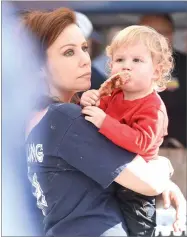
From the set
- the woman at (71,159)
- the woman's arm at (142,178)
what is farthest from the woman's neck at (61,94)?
the woman's arm at (142,178)

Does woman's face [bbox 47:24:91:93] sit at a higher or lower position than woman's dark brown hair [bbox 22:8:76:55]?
lower

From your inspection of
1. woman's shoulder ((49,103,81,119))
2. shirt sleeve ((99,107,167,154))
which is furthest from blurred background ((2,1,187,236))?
shirt sleeve ((99,107,167,154))

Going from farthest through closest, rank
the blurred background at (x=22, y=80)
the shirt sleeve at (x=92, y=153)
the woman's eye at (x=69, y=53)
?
the blurred background at (x=22, y=80)
the woman's eye at (x=69, y=53)
the shirt sleeve at (x=92, y=153)

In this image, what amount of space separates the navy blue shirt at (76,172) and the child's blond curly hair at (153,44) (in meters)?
0.18

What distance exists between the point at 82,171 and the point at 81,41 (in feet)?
0.94

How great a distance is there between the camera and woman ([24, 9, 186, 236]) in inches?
43.3

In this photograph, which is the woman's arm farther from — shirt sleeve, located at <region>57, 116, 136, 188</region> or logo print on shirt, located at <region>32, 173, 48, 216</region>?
logo print on shirt, located at <region>32, 173, 48, 216</region>

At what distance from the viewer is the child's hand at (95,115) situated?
111 cm

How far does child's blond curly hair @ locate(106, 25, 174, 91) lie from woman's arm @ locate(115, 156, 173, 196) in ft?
0.63

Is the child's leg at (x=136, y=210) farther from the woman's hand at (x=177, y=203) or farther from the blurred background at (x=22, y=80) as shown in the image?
the blurred background at (x=22, y=80)

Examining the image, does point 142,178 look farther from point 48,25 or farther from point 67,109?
point 48,25

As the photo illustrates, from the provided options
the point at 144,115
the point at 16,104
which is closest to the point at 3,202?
the point at 16,104

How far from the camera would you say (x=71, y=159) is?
1.11 metres

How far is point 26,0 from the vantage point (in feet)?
5.33
